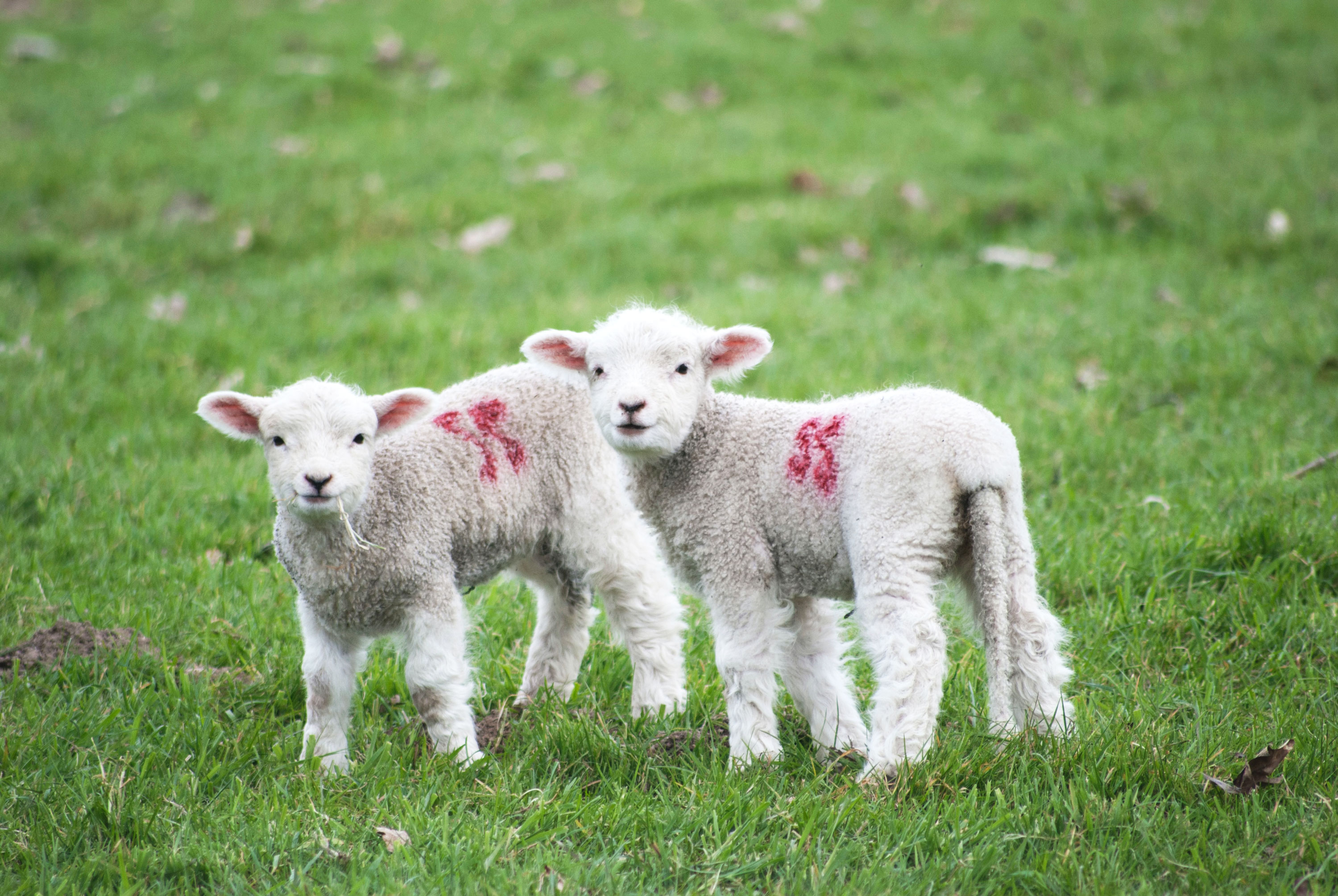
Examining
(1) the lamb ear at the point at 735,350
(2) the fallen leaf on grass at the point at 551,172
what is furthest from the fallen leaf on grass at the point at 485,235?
(1) the lamb ear at the point at 735,350

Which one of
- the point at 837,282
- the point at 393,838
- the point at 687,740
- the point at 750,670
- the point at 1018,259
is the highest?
the point at 750,670

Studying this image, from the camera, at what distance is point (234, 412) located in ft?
13.0

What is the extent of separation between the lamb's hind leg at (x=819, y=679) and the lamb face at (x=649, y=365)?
798 millimetres

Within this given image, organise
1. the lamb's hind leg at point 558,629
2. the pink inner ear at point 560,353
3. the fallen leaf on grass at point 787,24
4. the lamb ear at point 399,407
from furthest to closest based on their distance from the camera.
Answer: the fallen leaf on grass at point 787,24
the lamb's hind leg at point 558,629
the pink inner ear at point 560,353
the lamb ear at point 399,407

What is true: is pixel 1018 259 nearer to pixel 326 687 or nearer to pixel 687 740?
pixel 687 740

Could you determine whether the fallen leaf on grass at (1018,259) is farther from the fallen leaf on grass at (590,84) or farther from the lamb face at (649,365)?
the lamb face at (649,365)

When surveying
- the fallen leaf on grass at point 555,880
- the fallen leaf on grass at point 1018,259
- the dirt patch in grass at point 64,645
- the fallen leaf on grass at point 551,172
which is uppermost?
the fallen leaf on grass at point 555,880

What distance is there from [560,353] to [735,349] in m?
0.60

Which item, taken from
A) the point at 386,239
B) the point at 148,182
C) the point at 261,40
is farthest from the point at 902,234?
the point at 261,40

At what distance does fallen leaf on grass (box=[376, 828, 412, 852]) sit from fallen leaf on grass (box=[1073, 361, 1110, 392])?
15.7ft

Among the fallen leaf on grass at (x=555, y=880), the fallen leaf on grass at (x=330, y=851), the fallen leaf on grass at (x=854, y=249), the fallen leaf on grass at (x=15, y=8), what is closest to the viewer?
the fallen leaf on grass at (x=555, y=880)

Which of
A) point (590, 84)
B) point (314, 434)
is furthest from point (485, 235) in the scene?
point (314, 434)

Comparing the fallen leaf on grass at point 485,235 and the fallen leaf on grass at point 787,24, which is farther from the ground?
the fallen leaf on grass at point 787,24

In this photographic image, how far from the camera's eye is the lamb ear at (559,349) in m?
4.07
